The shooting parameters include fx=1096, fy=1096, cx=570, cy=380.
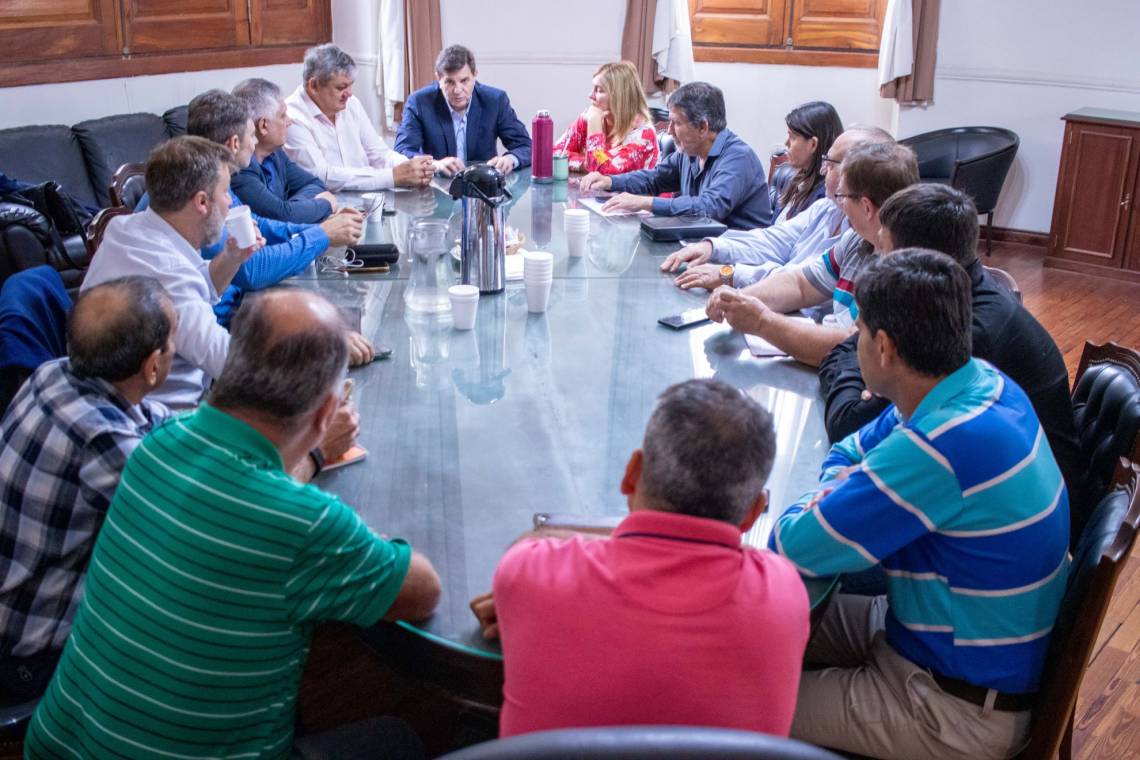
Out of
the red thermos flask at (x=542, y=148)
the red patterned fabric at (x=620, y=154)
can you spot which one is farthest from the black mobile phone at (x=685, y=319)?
the red patterned fabric at (x=620, y=154)

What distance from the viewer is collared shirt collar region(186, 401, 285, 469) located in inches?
54.6

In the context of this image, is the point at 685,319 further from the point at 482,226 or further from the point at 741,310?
the point at 482,226

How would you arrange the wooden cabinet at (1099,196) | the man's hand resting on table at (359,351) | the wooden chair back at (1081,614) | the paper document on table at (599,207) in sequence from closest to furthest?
1. the wooden chair back at (1081,614)
2. the man's hand resting on table at (359,351)
3. the paper document on table at (599,207)
4. the wooden cabinet at (1099,196)

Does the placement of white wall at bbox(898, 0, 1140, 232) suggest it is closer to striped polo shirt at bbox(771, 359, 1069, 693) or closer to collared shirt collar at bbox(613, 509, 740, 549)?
striped polo shirt at bbox(771, 359, 1069, 693)

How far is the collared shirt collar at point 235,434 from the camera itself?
1386mm

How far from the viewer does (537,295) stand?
271 centimetres

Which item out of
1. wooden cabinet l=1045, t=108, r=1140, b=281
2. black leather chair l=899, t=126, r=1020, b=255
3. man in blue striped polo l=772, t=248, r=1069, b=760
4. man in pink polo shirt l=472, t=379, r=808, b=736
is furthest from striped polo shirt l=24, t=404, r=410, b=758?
wooden cabinet l=1045, t=108, r=1140, b=281

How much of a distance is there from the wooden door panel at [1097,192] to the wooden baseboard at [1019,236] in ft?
1.40

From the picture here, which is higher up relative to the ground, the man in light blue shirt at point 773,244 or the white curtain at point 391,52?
the white curtain at point 391,52

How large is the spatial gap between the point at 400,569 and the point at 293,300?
1.29 ft

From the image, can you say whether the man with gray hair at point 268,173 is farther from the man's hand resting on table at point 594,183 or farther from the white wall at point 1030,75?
the white wall at point 1030,75

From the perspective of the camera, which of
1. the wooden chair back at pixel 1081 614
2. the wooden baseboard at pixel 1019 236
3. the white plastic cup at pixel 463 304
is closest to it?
the wooden chair back at pixel 1081 614

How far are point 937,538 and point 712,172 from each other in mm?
2444

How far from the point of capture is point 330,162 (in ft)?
14.4
